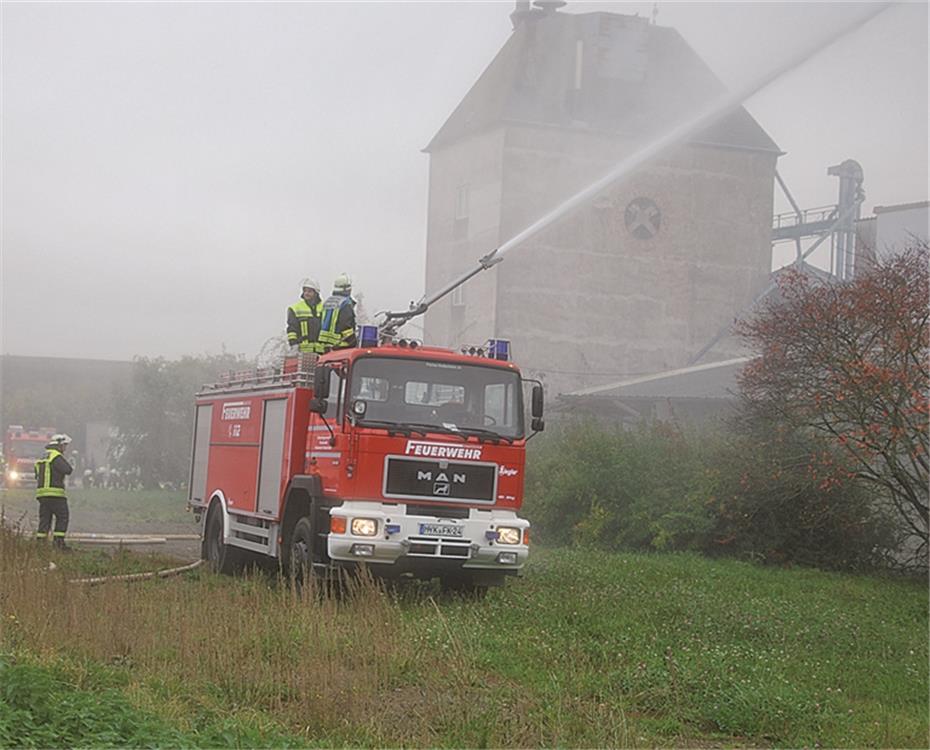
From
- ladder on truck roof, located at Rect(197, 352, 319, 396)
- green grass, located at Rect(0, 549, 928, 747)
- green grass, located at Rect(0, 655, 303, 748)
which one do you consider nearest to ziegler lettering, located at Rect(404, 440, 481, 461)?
green grass, located at Rect(0, 549, 928, 747)

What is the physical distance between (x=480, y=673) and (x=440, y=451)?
3.75 metres

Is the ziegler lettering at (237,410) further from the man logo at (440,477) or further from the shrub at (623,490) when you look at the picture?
the shrub at (623,490)

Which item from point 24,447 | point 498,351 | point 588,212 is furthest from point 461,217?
point 498,351

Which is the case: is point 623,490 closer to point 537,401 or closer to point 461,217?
point 537,401

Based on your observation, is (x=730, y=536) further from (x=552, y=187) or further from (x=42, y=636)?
(x=552, y=187)

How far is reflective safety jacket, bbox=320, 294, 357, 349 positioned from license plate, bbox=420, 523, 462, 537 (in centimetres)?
277

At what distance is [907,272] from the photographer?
16.0 meters

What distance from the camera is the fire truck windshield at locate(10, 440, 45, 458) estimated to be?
5027cm

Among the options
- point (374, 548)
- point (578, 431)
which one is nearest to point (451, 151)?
point (578, 431)

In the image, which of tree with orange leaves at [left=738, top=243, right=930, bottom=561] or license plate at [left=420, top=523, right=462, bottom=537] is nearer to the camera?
license plate at [left=420, top=523, right=462, bottom=537]

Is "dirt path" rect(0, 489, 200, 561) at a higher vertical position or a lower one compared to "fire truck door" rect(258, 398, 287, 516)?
lower

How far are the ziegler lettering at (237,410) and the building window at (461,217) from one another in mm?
24394

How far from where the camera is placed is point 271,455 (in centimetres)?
1443

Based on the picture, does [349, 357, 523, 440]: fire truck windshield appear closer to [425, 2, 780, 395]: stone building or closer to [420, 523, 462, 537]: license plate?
[420, 523, 462, 537]: license plate
